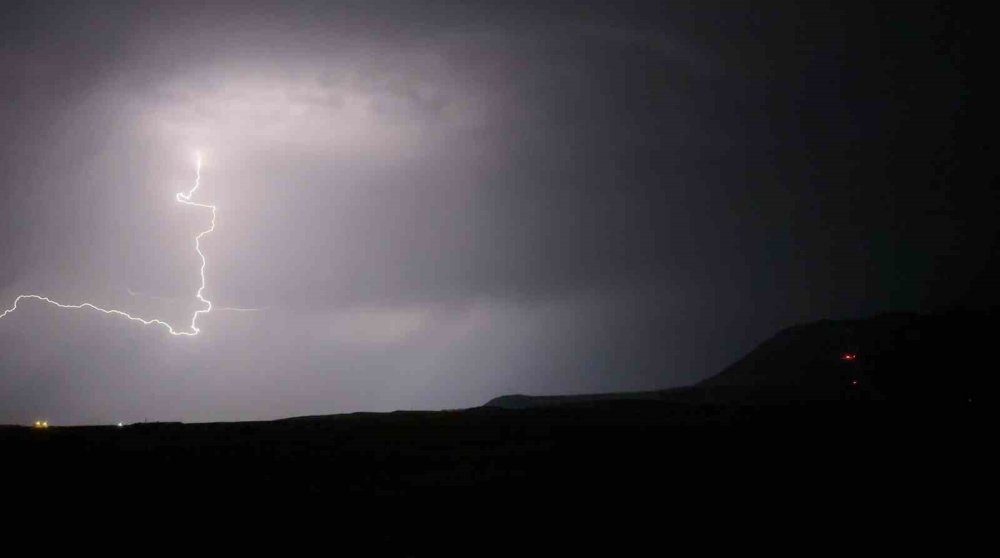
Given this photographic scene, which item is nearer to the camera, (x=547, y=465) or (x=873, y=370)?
(x=547, y=465)

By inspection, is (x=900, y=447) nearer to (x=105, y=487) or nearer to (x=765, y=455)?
(x=765, y=455)

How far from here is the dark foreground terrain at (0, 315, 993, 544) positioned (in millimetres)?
14039

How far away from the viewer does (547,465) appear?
1858 cm

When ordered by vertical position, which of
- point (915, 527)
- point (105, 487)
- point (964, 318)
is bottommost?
point (915, 527)

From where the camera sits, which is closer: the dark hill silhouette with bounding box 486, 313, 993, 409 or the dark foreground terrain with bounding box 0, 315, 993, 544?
the dark foreground terrain with bounding box 0, 315, 993, 544

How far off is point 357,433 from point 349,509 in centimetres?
961

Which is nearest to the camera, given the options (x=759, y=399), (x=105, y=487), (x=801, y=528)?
(x=801, y=528)

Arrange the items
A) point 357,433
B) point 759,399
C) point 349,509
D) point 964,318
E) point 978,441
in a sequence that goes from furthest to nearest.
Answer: point 759,399 → point 964,318 → point 357,433 → point 978,441 → point 349,509

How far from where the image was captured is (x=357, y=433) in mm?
23656

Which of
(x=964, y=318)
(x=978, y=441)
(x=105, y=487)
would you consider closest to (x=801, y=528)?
(x=978, y=441)

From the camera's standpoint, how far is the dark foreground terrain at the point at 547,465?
1404 centimetres

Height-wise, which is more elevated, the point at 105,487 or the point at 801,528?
the point at 105,487

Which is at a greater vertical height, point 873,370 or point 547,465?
point 873,370

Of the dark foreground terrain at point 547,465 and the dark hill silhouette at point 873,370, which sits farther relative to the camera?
the dark hill silhouette at point 873,370
